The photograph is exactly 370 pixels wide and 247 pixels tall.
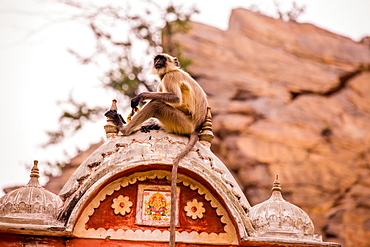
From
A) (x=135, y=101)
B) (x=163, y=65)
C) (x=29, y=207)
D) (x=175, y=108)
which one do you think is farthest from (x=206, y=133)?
(x=29, y=207)

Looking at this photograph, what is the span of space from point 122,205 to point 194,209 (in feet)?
2.56

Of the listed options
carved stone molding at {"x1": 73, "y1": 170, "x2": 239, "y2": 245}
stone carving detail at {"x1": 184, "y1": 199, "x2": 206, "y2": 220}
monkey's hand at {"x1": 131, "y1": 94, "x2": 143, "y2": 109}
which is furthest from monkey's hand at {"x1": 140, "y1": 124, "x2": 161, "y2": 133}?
stone carving detail at {"x1": 184, "y1": 199, "x2": 206, "y2": 220}

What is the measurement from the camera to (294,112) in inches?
679

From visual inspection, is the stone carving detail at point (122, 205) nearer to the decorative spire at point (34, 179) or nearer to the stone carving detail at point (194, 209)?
the stone carving detail at point (194, 209)

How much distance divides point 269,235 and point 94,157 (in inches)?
88.6

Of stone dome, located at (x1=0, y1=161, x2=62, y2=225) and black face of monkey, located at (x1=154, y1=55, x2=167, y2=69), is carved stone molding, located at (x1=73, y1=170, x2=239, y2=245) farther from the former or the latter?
black face of monkey, located at (x1=154, y1=55, x2=167, y2=69)

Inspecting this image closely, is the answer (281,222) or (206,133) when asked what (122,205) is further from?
(281,222)

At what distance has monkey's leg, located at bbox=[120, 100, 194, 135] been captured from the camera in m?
7.62

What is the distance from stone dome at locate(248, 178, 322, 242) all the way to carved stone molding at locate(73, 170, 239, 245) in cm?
29

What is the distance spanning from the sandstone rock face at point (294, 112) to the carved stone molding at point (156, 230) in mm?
9161

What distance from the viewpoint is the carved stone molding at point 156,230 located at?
6.74 metres

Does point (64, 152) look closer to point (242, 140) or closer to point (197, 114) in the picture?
point (242, 140)

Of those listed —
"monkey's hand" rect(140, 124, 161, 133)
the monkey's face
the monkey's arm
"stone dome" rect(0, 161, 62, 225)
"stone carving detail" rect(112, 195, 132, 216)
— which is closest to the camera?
"stone dome" rect(0, 161, 62, 225)

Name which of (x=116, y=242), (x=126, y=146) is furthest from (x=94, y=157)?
(x=116, y=242)
